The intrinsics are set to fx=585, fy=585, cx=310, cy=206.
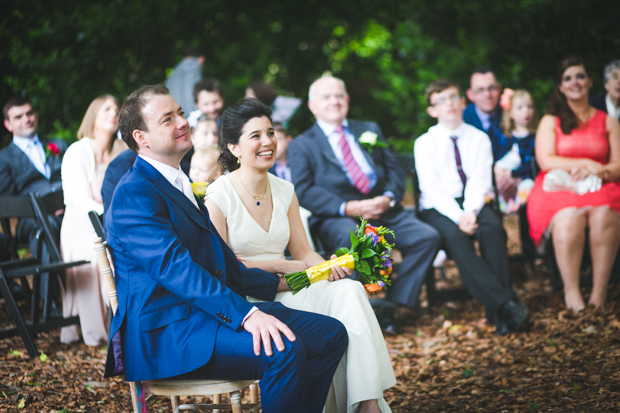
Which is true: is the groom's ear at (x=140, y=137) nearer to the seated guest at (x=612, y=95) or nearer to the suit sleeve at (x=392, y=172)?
the suit sleeve at (x=392, y=172)

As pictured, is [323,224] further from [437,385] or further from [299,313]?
[299,313]

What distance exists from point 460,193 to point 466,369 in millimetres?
1687

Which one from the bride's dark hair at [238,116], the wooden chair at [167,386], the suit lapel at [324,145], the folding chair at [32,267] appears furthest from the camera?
the suit lapel at [324,145]

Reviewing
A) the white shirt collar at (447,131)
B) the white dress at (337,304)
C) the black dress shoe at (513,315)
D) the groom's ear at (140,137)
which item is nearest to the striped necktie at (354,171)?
the white shirt collar at (447,131)

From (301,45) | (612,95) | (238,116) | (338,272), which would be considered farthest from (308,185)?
(301,45)

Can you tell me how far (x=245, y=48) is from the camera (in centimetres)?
1137

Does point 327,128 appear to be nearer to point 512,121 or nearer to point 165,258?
point 512,121

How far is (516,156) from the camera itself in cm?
564

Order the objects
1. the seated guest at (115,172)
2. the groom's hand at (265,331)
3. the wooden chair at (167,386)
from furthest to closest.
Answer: the seated guest at (115,172) → the wooden chair at (167,386) → the groom's hand at (265,331)

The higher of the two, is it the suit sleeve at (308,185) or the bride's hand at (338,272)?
the suit sleeve at (308,185)

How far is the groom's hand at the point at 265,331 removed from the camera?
7.06 feet

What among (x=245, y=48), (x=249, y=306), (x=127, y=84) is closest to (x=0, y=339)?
(x=249, y=306)

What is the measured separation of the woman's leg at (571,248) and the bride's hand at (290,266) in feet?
8.10

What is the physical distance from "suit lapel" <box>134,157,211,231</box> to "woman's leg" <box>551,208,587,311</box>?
10.4 ft
